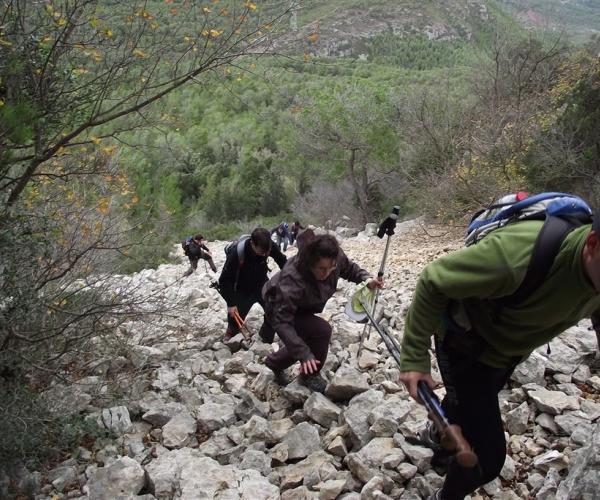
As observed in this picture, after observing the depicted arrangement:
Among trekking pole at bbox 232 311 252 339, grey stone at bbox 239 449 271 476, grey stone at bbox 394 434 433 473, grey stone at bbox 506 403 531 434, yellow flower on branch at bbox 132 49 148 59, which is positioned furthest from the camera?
trekking pole at bbox 232 311 252 339

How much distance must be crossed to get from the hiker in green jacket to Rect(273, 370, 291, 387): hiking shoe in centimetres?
200

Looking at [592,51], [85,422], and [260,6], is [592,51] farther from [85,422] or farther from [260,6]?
[85,422]

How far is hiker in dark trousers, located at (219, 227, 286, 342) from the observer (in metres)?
5.14

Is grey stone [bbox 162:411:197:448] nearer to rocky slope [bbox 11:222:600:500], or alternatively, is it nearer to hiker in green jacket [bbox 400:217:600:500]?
rocky slope [bbox 11:222:600:500]

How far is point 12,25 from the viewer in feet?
12.1

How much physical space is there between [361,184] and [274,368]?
1939 centimetres

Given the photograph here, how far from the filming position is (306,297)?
12.8 ft

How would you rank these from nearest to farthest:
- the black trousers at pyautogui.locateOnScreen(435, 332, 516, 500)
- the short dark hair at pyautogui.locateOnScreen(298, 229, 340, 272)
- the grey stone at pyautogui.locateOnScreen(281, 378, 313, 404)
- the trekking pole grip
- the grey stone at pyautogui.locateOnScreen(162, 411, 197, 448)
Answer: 1. the trekking pole grip
2. the black trousers at pyautogui.locateOnScreen(435, 332, 516, 500)
3. the short dark hair at pyautogui.locateOnScreen(298, 229, 340, 272)
4. the grey stone at pyautogui.locateOnScreen(162, 411, 197, 448)
5. the grey stone at pyautogui.locateOnScreen(281, 378, 313, 404)

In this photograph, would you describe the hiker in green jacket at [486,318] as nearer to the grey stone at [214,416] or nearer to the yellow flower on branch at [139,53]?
the grey stone at [214,416]

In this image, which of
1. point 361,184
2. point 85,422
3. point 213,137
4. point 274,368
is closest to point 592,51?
point 361,184

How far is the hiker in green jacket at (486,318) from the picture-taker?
179cm

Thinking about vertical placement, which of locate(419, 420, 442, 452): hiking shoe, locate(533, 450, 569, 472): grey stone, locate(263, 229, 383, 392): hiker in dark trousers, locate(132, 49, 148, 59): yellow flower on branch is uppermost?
locate(132, 49, 148, 59): yellow flower on branch

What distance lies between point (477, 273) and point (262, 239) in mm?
3181

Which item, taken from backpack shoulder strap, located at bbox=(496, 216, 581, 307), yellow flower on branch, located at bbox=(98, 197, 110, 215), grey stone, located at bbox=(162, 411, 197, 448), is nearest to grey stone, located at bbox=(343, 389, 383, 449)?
grey stone, located at bbox=(162, 411, 197, 448)
